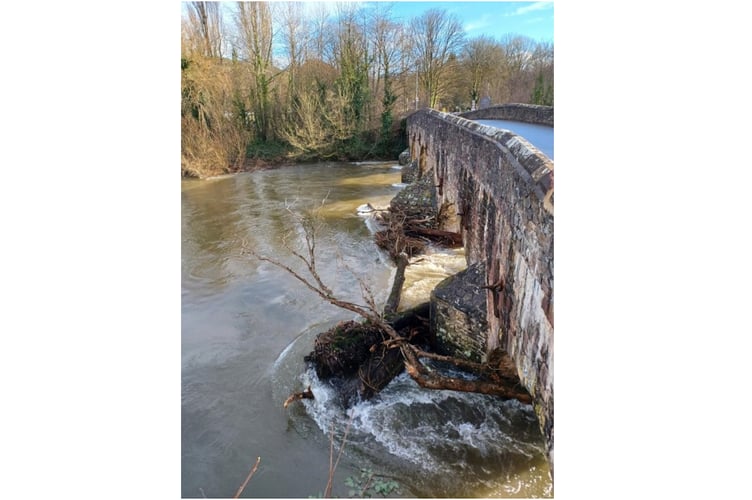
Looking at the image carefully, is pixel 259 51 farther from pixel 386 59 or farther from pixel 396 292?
pixel 396 292

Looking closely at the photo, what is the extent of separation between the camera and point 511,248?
5160 mm

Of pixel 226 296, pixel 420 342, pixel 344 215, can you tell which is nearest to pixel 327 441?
pixel 420 342

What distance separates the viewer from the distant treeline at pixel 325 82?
758 inches

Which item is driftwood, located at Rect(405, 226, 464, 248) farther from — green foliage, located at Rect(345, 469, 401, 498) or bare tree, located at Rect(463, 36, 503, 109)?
bare tree, located at Rect(463, 36, 503, 109)

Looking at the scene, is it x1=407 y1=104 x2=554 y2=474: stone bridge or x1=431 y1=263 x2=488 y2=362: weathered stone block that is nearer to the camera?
x1=407 y1=104 x2=554 y2=474: stone bridge

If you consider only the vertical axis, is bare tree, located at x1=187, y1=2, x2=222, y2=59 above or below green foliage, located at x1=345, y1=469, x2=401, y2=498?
above

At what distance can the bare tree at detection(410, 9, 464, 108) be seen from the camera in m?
20.4

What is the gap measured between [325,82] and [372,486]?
82.5 feet

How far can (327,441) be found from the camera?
5.56m

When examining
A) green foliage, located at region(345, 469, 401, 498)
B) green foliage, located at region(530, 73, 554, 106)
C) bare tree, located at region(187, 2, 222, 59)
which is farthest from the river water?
green foliage, located at region(530, 73, 554, 106)

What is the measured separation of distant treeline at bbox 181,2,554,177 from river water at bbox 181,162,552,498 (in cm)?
1093

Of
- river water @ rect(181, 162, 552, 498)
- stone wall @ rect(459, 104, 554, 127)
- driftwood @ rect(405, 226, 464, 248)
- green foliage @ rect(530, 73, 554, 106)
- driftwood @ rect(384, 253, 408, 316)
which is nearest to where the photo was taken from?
river water @ rect(181, 162, 552, 498)
